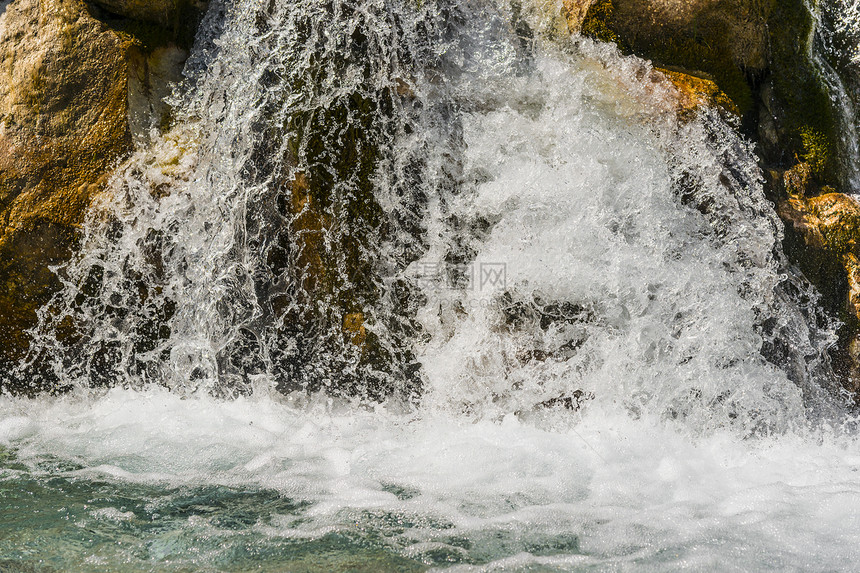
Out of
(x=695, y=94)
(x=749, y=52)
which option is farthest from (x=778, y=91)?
(x=695, y=94)

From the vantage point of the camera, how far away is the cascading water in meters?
3.16

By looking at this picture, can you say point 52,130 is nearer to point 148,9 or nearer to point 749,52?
point 148,9

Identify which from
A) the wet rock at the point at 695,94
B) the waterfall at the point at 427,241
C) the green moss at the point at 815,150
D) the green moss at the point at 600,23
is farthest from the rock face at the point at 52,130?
the green moss at the point at 815,150

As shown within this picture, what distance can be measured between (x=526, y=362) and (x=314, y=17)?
1.99 metres

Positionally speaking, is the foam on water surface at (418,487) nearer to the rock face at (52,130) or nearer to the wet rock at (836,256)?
the wet rock at (836,256)

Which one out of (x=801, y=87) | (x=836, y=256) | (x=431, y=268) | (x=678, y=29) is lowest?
(x=431, y=268)

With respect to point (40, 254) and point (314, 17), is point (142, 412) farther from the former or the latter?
point (314, 17)

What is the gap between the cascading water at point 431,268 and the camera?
10.4 feet

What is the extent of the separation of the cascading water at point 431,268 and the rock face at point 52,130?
13 centimetres

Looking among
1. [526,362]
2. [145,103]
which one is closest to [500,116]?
[526,362]

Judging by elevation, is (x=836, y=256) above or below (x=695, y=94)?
below

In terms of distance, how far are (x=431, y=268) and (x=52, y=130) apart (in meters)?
2.10

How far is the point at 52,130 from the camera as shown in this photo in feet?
11.5

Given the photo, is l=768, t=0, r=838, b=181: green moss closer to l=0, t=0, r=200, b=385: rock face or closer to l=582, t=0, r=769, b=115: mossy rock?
l=582, t=0, r=769, b=115: mossy rock
